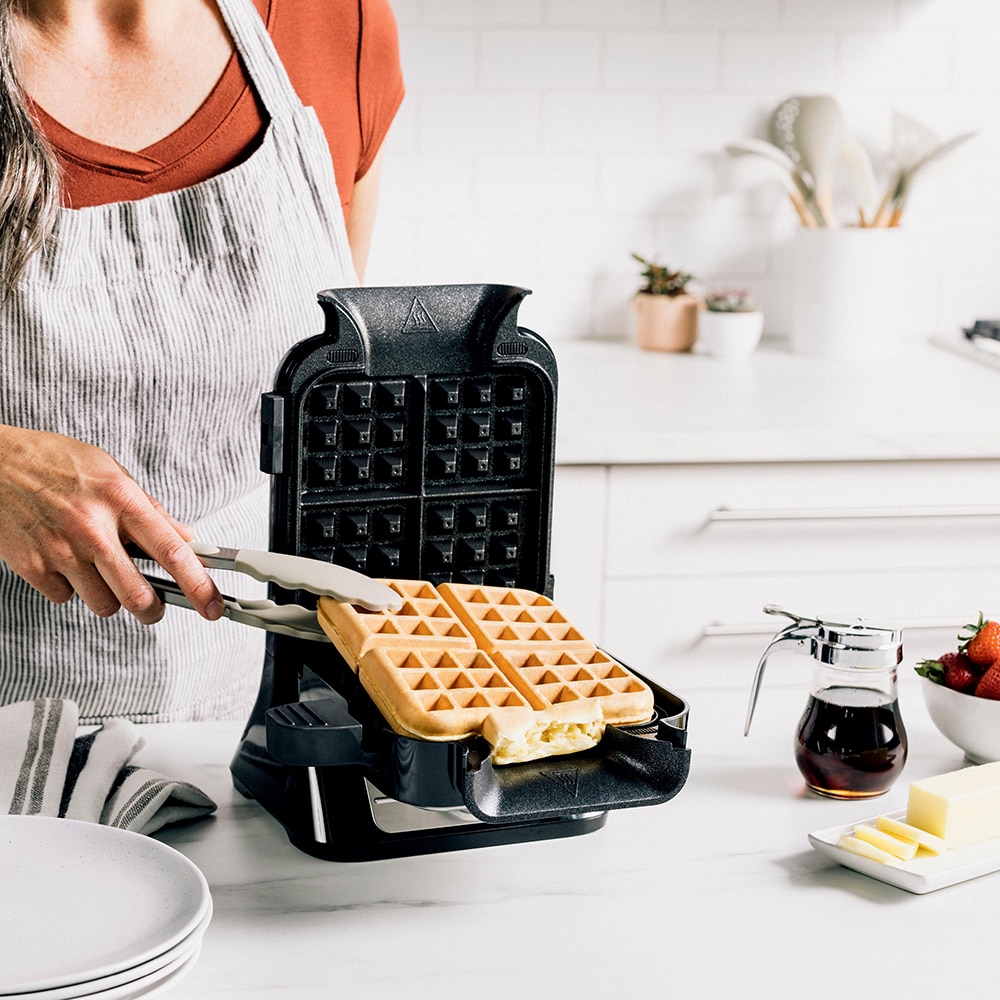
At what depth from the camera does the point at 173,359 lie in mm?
1464

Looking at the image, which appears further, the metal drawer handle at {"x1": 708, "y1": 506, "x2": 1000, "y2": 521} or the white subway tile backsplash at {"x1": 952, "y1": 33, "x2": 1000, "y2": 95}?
the white subway tile backsplash at {"x1": 952, "y1": 33, "x2": 1000, "y2": 95}

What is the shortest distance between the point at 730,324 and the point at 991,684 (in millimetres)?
1618

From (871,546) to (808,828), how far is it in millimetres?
1297

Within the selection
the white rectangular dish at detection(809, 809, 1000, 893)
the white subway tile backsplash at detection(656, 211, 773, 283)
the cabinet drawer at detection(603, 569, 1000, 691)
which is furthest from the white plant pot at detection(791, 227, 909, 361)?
the white rectangular dish at detection(809, 809, 1000, 893)

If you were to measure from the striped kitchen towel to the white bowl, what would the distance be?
1.97ft

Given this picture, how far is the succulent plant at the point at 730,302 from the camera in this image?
2.67 m

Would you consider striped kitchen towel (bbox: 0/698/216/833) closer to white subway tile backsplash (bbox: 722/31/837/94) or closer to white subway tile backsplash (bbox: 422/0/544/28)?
white subway tile backsplash (bbox: 422/0/544/28)

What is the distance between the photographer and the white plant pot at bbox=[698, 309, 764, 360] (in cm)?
266

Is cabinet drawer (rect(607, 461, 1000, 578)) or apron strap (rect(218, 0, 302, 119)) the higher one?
apron strap (rect(218, 0, 302, 119))

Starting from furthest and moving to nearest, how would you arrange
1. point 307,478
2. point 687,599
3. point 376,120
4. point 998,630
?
point 687,599 → point 376,120 → point 998,630 → point 307,478

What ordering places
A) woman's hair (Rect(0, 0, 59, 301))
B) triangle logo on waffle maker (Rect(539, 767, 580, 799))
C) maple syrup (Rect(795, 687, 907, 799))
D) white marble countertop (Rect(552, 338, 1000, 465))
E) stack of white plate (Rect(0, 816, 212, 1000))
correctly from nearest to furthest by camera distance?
stack of white plate (Rect(0, 816, 212, 1000)) → triangle logo on waffle maker (Rect(539, 767, 580, 799)) → maple syrup (Rect(795, 687, 907, 799)) → woman's hair (Rect(0, 0, 59, 301)) → white marble countertop (Rect(552, 338, 1000, 465))

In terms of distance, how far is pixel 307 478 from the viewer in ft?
3.34

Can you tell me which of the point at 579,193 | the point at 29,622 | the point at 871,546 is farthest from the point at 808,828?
the point at 579,193

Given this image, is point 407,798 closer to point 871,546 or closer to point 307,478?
point 307,478
